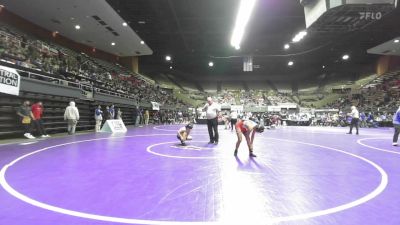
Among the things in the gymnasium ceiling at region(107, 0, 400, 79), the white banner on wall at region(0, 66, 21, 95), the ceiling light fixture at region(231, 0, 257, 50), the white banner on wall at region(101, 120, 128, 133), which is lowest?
the white banner on wall at region(101, 120, 128, 133)

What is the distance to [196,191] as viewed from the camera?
14.4ft

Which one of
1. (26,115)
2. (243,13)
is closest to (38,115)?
(26,115)

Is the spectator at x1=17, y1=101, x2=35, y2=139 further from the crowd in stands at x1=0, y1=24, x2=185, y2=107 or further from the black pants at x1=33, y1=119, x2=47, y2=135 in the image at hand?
the crowd in stands at x1=0, y1=24, x2=185, y2=107

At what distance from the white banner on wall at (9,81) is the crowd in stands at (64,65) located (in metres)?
1.11

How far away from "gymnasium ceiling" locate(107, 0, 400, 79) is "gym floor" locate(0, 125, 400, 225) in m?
15.7

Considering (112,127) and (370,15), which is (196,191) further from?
(112,127)

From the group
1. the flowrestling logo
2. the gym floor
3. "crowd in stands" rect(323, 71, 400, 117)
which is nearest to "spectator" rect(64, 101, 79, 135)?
the gym floor

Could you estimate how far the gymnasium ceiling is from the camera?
21.1 meters

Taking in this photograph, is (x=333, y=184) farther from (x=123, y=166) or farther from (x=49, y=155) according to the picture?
(x=49, y=155)

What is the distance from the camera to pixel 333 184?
4.90 metres

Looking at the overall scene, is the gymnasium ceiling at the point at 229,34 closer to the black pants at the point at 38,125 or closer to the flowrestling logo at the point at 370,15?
the flowrestling logo at the point at 370,15

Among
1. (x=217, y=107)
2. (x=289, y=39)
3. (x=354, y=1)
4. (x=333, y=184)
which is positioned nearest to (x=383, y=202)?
(x=333, y=184)

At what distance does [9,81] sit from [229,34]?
20383 mm

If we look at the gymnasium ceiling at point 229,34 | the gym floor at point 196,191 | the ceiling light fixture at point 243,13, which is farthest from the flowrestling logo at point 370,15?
the gymnasium ceiling at point 229,34
